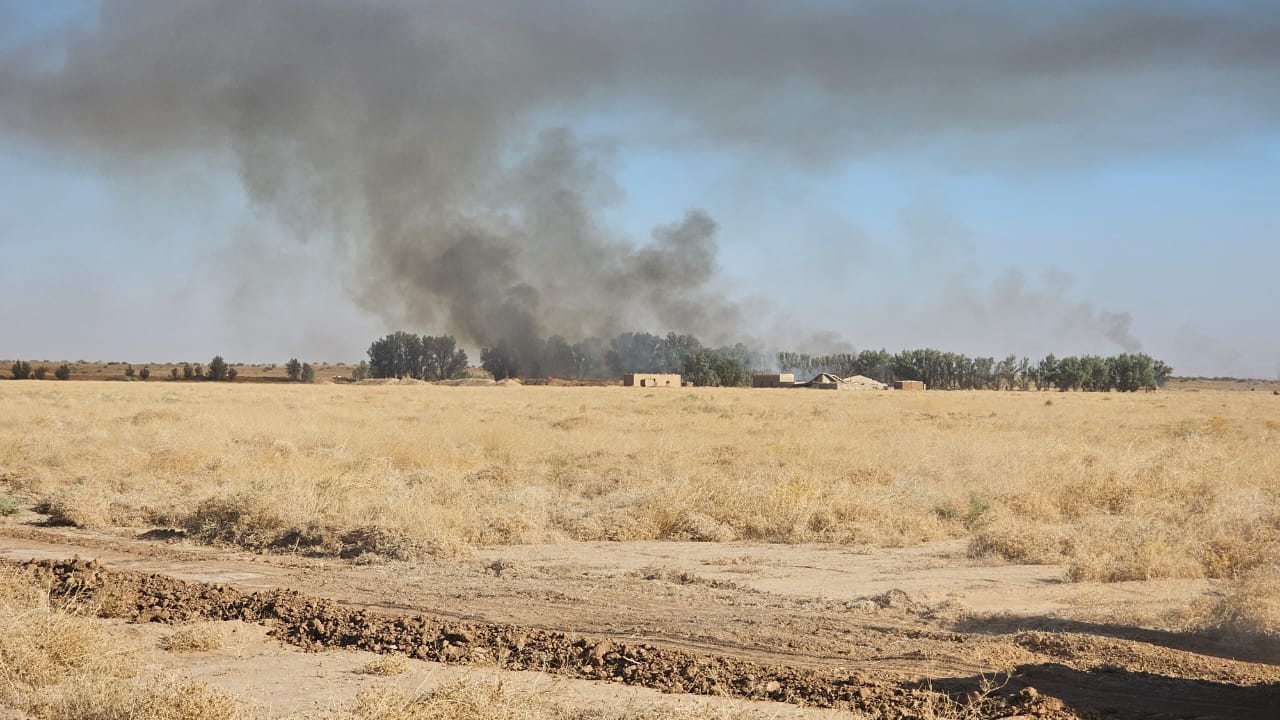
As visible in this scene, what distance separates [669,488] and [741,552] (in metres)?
2.98

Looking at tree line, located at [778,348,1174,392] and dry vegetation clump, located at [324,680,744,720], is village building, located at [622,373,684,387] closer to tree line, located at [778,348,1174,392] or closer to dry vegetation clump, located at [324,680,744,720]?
tree line, located at [778,348,1174,392]

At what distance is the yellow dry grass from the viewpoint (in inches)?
523

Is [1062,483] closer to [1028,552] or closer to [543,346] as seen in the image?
[1028,552]

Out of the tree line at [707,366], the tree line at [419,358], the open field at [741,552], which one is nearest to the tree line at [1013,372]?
the tree line at [707,366]

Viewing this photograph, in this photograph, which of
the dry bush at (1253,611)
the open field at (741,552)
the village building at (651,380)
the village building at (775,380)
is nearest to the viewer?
the open field at (741,552)

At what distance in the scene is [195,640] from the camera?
323 inches

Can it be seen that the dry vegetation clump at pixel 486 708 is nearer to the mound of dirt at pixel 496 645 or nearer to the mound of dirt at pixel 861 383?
the mound of dirt at pixel 496 645

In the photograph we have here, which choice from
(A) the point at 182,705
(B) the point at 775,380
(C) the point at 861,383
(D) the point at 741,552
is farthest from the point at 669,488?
(C) the point at 861,383

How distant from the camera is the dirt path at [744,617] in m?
7.18

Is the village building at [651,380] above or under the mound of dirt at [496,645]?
above

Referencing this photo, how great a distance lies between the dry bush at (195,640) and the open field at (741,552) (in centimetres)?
64

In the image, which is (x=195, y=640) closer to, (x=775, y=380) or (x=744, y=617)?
(x=744, y=617)

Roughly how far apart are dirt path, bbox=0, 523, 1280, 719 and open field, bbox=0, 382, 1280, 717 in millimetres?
41

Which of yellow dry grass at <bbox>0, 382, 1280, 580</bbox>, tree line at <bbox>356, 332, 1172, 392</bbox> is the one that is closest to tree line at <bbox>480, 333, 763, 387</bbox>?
tree line at <bbox>356, 332, 1172, 392</bbox>
